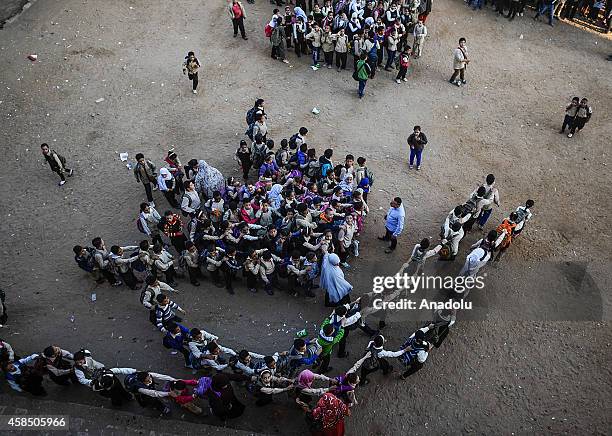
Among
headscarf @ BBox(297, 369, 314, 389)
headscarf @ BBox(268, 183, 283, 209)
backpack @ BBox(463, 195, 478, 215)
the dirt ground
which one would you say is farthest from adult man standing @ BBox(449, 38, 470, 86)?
headscarf @ BBox(297, 369, 314, 389)

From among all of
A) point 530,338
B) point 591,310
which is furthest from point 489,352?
point 591,310

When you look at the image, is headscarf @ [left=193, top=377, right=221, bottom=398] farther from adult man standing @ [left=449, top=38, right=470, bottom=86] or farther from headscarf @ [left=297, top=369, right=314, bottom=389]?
adult man standing @ [left=449, top=38, right=470, bottom=86]

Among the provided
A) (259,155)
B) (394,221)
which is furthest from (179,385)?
(259,155)

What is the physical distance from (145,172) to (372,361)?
5.80 metres

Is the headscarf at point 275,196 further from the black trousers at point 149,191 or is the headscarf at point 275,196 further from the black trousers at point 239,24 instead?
the black trousers at point 239,24

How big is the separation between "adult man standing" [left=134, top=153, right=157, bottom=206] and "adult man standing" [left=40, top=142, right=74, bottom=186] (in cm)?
193

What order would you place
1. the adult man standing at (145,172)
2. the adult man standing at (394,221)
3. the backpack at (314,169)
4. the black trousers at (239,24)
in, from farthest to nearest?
1. the black trousers at (239,24)
2. the backpack at (314,169)
3. the adult man standing at (145,172)
4. the adult man standing at (394,221)

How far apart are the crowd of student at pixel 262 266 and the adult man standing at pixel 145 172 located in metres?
0.03

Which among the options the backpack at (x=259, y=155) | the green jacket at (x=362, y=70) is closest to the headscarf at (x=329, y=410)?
the backpack at (x=259, y=155)

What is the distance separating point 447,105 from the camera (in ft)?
42.6

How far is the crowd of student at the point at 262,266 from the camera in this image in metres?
6.67

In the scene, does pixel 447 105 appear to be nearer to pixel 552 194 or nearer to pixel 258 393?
pixel 552 194

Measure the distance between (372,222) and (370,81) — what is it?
5375mm

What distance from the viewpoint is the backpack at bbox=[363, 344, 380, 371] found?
696cm
